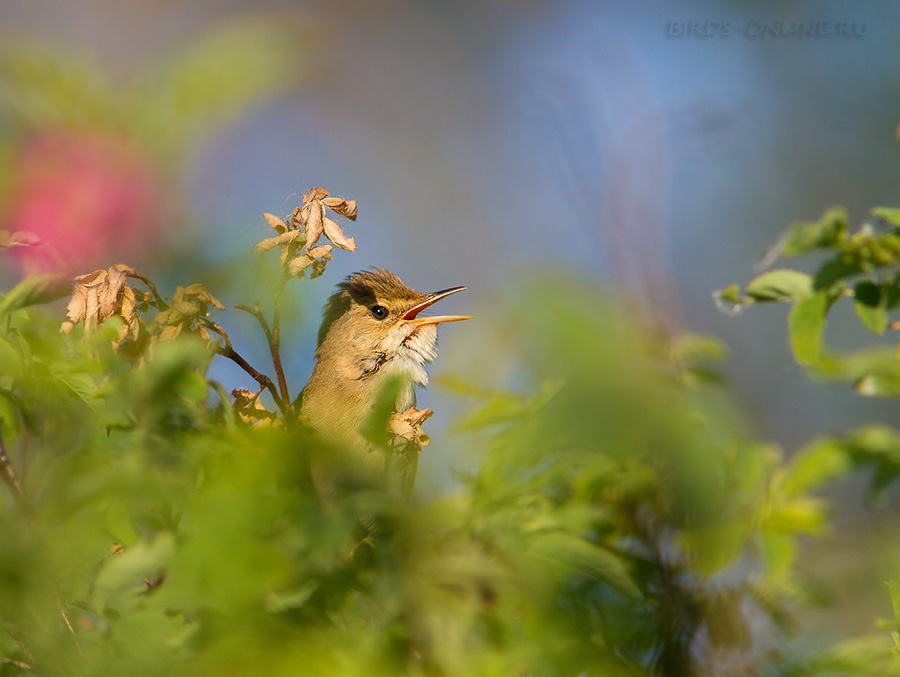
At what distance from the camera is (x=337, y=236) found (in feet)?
4.51

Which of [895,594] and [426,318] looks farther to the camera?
[426,318]

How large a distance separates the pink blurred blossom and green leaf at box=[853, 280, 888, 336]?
1015 mm

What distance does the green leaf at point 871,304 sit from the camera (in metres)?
1.18

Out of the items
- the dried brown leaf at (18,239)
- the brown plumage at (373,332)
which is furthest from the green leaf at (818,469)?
the brown plumage at (373,332)

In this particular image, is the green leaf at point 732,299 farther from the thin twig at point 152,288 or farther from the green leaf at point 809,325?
the thin twig at point 152,288

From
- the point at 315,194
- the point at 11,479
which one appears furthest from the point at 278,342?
the point at 11,479

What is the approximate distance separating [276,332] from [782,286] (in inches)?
30.5

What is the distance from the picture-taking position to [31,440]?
1.20 meters

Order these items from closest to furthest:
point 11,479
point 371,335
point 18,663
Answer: point 18,663 < point 11,479 < point 371,335

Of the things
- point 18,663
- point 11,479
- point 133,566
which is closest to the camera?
point 133,566

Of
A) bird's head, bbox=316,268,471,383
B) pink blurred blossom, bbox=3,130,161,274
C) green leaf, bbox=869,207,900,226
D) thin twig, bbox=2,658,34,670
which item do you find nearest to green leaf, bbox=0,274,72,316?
pink blurred blossom, bbox=3,130,161,274

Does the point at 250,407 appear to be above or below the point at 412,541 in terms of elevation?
above

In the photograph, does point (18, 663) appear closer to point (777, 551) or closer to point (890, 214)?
point (777, 551)

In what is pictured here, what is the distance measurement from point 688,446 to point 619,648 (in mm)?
287
